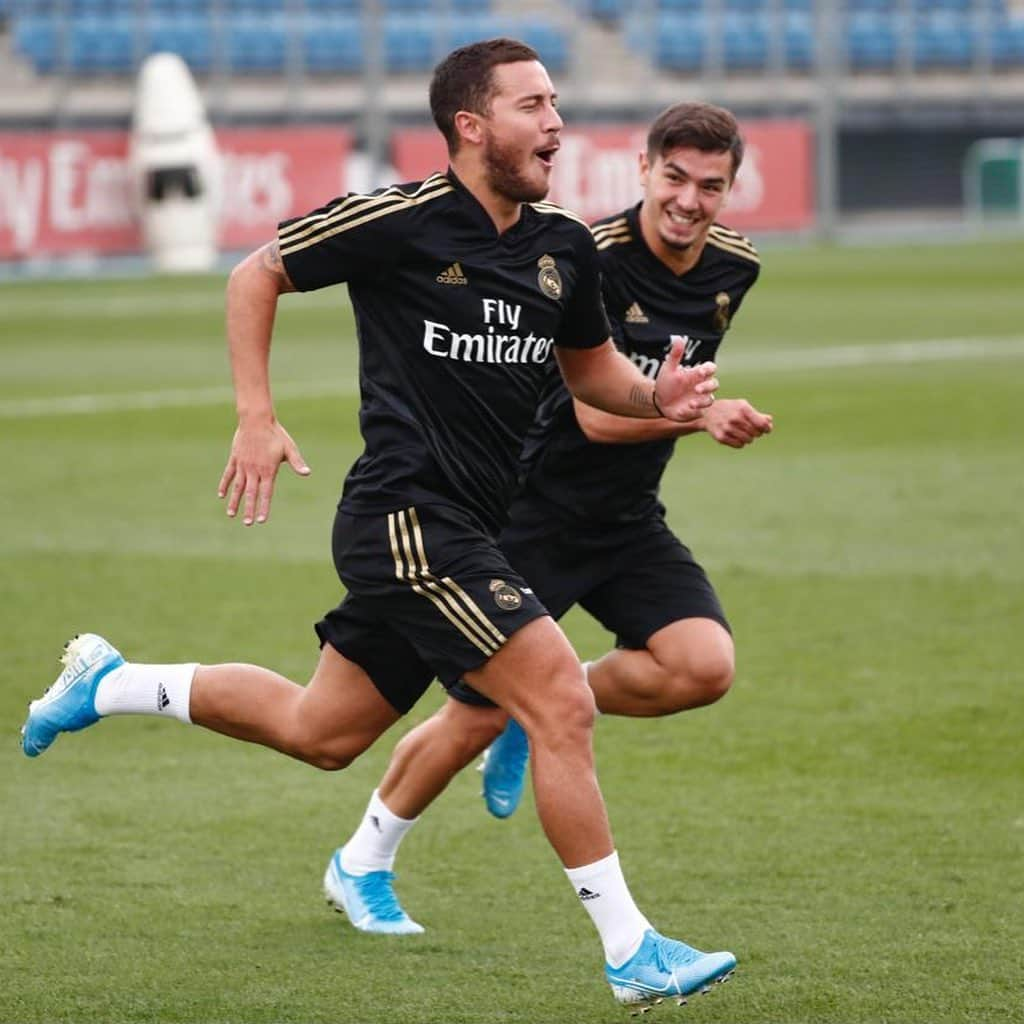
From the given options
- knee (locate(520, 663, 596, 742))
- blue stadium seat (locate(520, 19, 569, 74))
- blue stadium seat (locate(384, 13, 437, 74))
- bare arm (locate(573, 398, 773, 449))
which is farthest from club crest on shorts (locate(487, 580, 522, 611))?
blue stadium seat (locate(520, 19, 569, 74))

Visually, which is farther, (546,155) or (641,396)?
(641,396)

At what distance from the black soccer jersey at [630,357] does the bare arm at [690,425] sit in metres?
0.12

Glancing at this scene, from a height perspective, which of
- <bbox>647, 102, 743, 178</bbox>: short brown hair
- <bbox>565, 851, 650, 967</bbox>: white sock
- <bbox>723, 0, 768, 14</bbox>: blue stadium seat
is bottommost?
<bbox>723, 0, 768, 14</bbox>: blue stadium seat

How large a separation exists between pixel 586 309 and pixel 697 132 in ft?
3.38

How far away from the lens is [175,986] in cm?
512

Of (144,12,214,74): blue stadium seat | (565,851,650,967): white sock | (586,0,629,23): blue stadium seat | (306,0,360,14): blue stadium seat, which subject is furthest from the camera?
(586,0,629,23): blue stadium seat

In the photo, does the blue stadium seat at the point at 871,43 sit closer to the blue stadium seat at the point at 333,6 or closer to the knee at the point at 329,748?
the blue stadium seat at the point at 333,6

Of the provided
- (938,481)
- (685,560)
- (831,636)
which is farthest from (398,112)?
(685,560)

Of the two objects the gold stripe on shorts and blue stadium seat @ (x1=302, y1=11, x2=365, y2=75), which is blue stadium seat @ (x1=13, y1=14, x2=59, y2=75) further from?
the gold stripe on shorts

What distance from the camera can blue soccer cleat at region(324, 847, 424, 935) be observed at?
18.6 ft

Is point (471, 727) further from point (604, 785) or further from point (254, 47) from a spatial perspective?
point (254, 47)

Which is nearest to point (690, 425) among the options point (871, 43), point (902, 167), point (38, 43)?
point (38, 43)

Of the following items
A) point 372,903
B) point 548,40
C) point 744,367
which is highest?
point 372,903

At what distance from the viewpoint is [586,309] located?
5.50m
